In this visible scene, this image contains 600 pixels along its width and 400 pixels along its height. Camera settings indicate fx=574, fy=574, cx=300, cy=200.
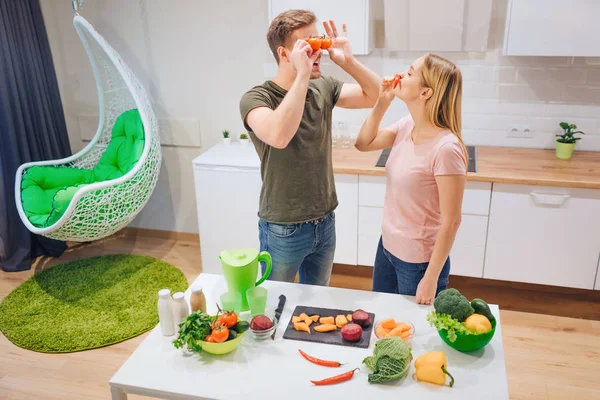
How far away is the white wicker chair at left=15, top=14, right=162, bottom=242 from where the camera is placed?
330 centimetres

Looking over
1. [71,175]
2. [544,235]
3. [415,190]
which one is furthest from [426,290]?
[71,175]

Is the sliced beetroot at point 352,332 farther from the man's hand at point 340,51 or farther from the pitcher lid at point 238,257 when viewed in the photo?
the man's hand at point 340,51

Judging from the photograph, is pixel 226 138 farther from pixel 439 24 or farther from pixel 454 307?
pixel 454 307

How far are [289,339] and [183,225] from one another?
274 cm

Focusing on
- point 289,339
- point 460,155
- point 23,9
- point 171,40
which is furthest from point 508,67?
point 23,9

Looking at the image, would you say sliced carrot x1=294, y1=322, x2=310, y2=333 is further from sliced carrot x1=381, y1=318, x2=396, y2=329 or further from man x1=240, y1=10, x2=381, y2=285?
man x1=240, y1=10, x2=381, y2=285

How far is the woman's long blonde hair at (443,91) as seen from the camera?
1826 mm

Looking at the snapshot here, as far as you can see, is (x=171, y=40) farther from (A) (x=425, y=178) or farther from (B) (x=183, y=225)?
(A) (x=425, y=178)

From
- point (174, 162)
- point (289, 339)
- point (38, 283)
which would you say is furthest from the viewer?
point (174, 162)

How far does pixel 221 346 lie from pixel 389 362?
1.52 feet

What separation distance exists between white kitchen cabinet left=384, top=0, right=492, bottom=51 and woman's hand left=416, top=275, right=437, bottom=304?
1665mm

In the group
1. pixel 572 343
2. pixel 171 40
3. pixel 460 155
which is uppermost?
pixel 171 40

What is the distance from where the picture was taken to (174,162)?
415cm

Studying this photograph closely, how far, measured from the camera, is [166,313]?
1.71m
